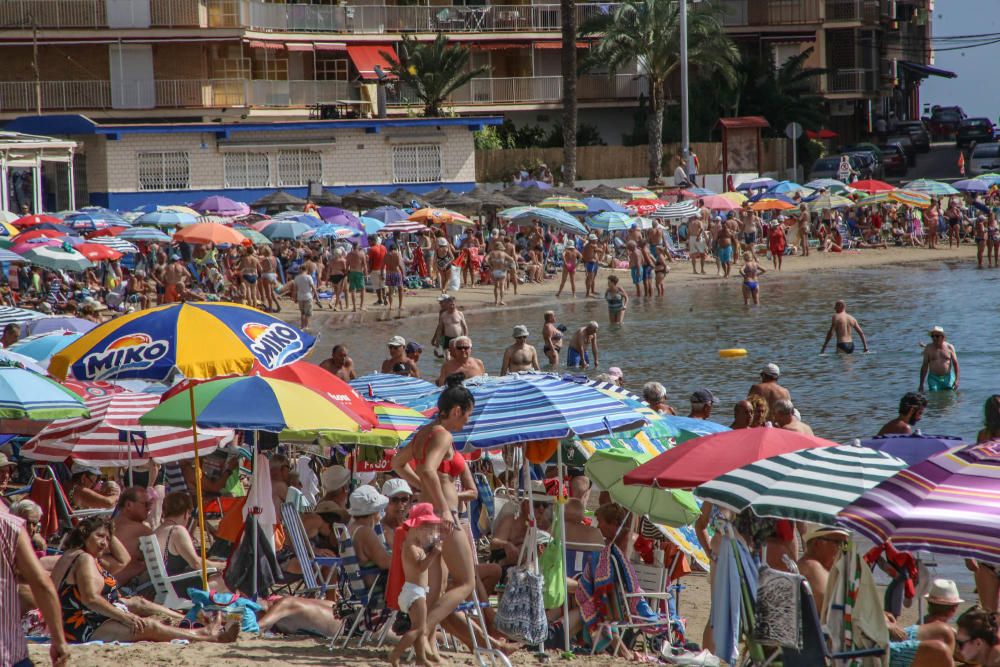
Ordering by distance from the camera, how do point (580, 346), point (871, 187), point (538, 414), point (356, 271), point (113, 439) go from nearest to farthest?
point (538, 414) < point (113, 439) < point (580, 346) < point (356, 271) < point (871, 187)

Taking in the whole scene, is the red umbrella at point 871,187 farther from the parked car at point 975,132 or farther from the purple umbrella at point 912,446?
the purple umbrella at point 912,446

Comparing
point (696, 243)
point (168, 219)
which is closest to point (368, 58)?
point (696, 243)

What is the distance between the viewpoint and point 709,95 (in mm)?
48438

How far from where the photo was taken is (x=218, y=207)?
31969mm

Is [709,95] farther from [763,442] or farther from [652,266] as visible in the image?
[763,442]

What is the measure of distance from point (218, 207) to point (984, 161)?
3056 centimetres

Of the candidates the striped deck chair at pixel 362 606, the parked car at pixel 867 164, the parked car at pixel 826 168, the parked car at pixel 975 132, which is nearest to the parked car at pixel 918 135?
the parked car at pixel 975 132

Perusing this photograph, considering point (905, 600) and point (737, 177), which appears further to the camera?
point (737, 177)

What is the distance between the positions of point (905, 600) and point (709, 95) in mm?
41670

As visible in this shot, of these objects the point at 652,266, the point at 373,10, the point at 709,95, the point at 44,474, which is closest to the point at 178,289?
the point at 652,266

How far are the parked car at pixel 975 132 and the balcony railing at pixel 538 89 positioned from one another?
18463 millimetres

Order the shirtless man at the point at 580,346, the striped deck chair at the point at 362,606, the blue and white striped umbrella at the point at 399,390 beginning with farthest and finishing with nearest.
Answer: the shirtless man at the point at 580,346 → the blue and white striped umbrella at the point at 399,390 → the striped deck chair at the point at 362,606

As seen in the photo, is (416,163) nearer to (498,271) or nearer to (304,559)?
Result: (498,271)

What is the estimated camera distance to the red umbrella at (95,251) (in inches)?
965
